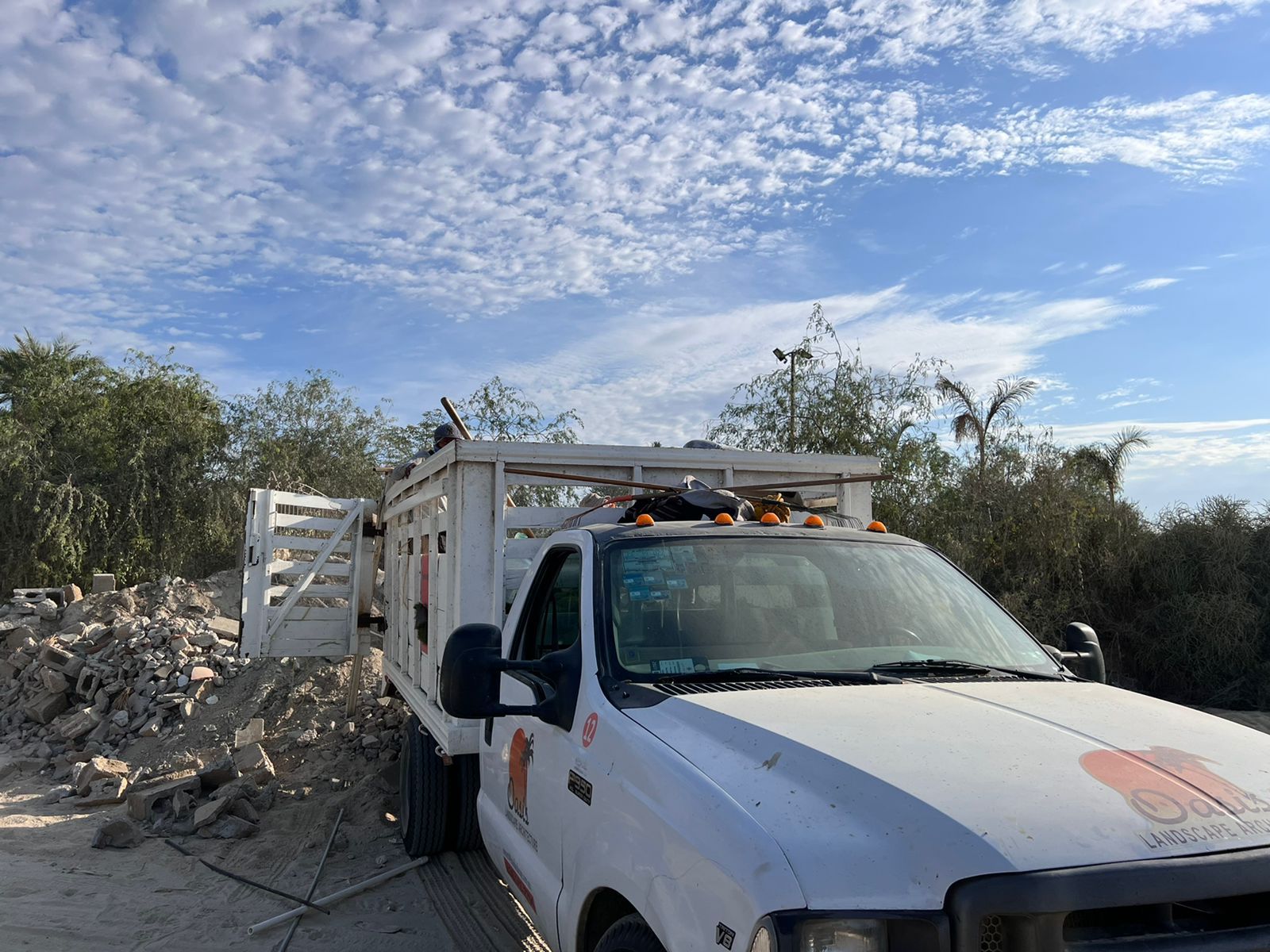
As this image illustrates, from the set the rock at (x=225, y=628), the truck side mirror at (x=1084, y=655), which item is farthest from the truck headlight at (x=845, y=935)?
the rock at (x=225, y=628)

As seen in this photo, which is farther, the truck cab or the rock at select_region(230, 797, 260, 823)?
the rock at select_region(230, 797, 260, 823)

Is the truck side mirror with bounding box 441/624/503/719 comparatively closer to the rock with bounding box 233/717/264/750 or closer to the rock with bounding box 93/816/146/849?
the rock with bounding box 93/816/146/849

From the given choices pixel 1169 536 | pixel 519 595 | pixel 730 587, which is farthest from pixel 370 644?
pixel 1169 536

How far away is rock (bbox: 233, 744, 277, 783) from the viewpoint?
845 centimetres

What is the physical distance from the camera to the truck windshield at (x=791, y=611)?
3.08 m

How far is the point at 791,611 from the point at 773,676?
0.40 meters

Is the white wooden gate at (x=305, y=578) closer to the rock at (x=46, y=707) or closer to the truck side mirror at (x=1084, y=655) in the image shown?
the rock at (x=46, y=707)

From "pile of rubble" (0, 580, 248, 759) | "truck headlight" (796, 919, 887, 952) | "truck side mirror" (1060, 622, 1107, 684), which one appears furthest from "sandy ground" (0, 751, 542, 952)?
"truck headlight" (796, 919, 887, 952)

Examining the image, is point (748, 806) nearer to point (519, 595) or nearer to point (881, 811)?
point (881, 811)

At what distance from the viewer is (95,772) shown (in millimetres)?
9078

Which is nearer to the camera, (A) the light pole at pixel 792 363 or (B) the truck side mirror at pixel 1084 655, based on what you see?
(B) the truck side mirror at pixel 1084 655

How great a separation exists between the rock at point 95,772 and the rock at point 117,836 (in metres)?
2.08

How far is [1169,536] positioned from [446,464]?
34.6 feet

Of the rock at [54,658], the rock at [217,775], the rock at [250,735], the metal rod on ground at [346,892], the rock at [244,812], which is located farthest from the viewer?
the rock at [54,658]
